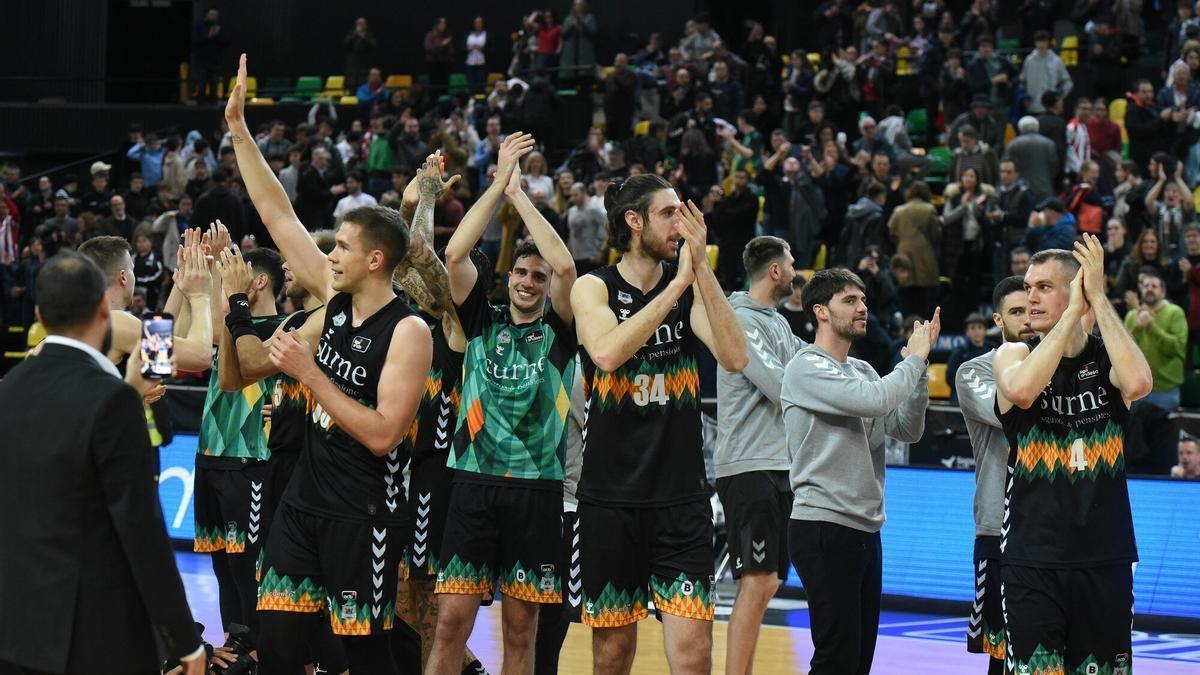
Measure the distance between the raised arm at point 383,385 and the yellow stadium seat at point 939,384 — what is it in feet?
35.8

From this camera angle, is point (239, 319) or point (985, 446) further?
point (985, 446)

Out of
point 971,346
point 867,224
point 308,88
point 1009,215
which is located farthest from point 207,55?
point 971,346

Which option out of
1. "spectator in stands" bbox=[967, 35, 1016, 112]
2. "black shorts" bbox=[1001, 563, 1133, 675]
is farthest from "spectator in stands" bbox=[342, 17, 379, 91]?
"black shorts" bbox=[1001, 563, 1133, 675]

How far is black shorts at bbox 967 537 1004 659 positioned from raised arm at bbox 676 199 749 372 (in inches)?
70.3

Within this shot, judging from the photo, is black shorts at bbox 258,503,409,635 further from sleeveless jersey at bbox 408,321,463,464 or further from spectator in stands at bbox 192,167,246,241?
spectator in stands at bbox 192,167,246,241

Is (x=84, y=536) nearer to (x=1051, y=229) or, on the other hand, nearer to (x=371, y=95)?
(x=1051, y=229)

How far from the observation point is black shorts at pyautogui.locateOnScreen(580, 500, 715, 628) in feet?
21.0

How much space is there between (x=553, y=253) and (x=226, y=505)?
8.70 feet

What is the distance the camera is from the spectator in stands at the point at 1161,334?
14695 mm

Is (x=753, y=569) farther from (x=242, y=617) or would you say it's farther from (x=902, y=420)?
(x=242, y=617)

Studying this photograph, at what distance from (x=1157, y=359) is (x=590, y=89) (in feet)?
42.8

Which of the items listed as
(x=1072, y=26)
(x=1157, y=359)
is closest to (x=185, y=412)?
(x=1157, y=359)

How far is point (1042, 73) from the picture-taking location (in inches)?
797

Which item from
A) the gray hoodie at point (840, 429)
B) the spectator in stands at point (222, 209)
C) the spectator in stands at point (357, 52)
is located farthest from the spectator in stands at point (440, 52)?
the gray hoodie at point (840, 429)
